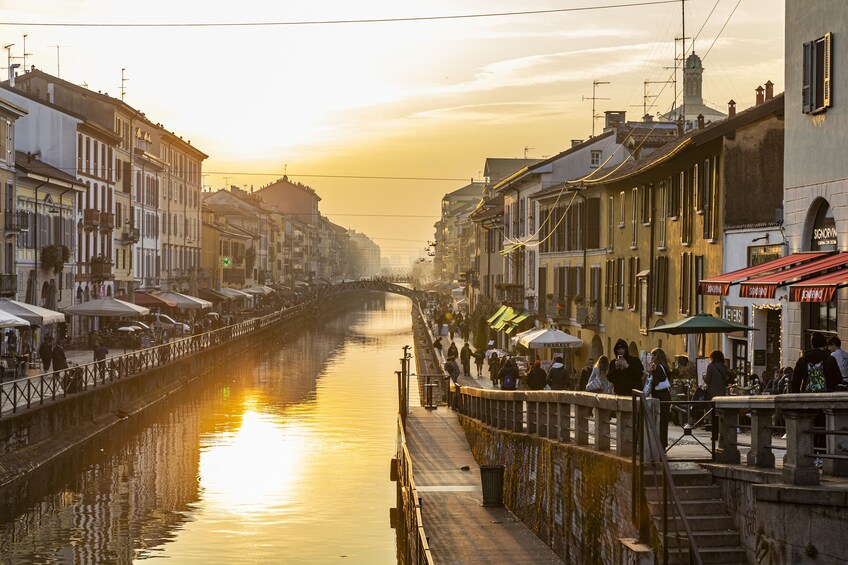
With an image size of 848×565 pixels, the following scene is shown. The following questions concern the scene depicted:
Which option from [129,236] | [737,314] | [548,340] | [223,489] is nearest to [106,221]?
[129,236]

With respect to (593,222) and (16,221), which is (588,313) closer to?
(593,222)

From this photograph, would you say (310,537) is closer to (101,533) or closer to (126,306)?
(101,533)

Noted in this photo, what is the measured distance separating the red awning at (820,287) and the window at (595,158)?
40.4m

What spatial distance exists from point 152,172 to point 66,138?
71.7ft

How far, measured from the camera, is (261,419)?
46.8 m

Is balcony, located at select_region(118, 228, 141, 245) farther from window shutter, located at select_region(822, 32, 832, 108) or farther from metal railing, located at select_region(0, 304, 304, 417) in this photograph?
window shutter, located at select_region(822, 32, 832, 108)

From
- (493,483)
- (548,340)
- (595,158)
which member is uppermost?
(595,158)

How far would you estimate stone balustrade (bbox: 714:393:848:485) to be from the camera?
11.2 metres

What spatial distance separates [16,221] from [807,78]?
36.7 metres

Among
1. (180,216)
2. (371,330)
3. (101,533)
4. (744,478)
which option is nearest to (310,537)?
(101,533)

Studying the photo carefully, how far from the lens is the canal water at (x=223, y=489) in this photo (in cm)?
2450

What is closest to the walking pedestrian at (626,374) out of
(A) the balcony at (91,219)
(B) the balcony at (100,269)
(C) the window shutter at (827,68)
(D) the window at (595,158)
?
(C) the window shutter at (827,68)

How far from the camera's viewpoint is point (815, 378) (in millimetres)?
14047

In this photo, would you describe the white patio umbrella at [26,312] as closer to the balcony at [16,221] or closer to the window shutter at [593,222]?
the balcony at [16,221]
